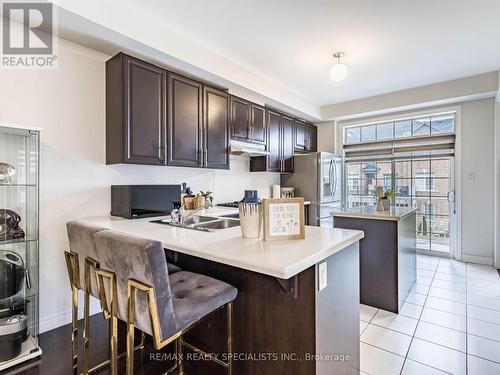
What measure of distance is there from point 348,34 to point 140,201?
8.81ft

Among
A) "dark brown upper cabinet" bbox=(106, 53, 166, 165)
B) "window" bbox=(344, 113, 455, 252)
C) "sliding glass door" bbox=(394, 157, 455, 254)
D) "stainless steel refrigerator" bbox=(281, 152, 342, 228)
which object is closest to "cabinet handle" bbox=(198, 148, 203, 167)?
"dark brown upper cabinet" bbox=(106, 53, 166, 165)

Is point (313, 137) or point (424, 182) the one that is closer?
point (424, 182)

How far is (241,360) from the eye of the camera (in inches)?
61.4

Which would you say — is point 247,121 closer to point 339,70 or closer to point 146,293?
point 339,70

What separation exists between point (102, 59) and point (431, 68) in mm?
4005

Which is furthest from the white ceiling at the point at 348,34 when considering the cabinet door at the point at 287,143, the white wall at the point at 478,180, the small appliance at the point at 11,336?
the small appliance at the point at 11,336

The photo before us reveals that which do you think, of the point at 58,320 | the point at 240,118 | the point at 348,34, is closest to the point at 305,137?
the point at 240,118

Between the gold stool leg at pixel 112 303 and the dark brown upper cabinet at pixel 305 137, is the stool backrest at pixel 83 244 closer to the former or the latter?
the gold stool leg at pixel 112 303

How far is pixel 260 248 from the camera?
4.21 ft

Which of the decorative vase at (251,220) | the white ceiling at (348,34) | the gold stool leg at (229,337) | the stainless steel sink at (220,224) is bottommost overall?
the gold stool leg at (229,337)

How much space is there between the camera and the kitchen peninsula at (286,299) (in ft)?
4.02

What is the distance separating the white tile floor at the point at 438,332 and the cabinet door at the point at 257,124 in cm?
256

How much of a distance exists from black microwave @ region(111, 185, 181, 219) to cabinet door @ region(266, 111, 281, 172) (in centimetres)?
184

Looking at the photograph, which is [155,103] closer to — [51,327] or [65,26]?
[65,26]
